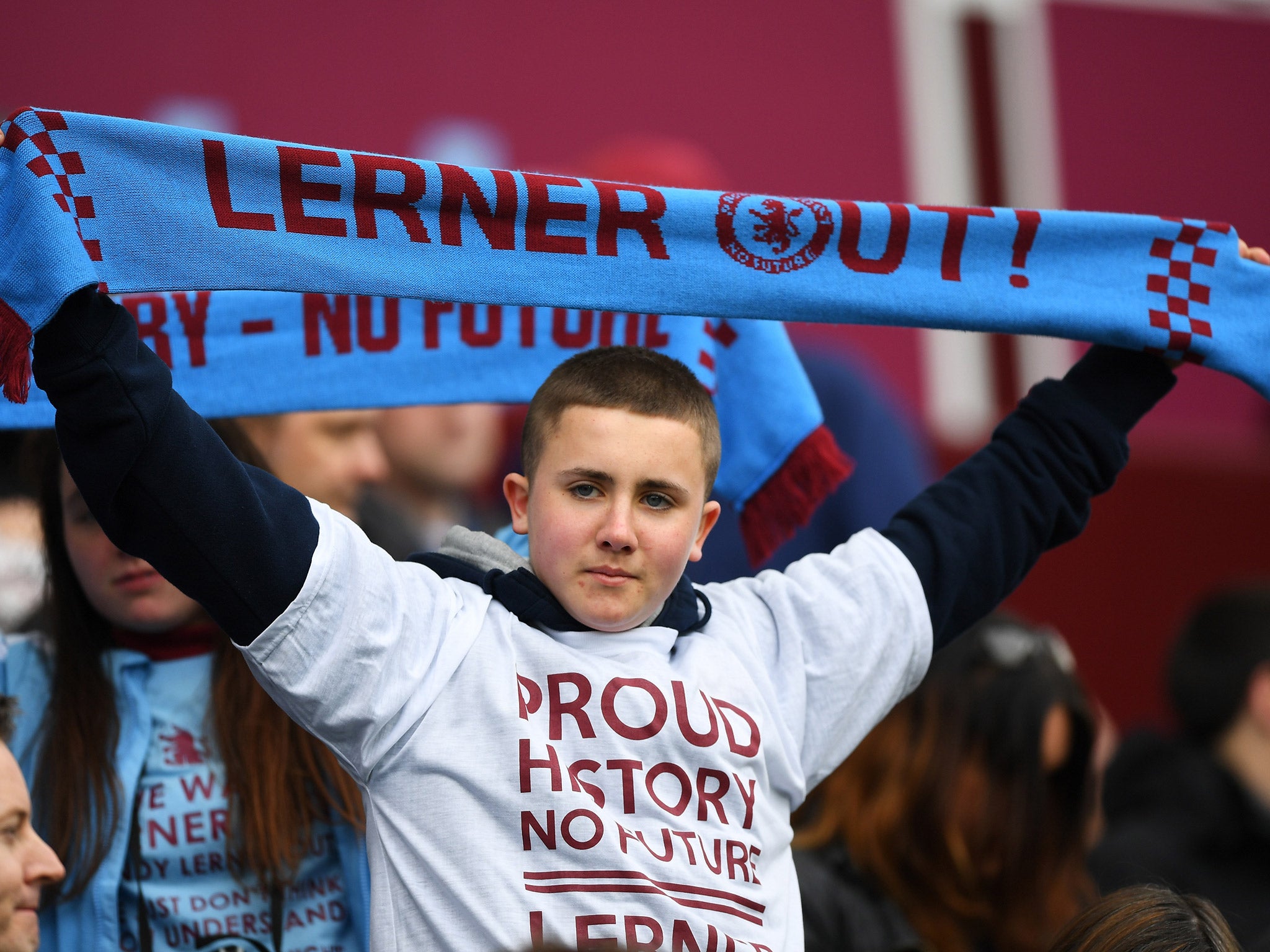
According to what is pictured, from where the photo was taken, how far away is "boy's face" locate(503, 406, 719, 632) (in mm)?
1839

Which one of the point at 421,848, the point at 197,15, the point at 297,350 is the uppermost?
the point at 197,15

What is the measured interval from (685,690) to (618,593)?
0.50 ft

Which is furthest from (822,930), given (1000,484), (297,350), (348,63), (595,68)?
(595,68)

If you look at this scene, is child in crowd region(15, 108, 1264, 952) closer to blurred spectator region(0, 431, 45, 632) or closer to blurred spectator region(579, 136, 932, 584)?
blurred spectator region(0, 431, 45, 632)

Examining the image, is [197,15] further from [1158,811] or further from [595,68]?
[1158,811]

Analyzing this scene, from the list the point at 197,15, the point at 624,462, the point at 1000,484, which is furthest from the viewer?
the point at 197,15

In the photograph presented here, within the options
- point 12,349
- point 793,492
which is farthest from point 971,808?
point 12,349

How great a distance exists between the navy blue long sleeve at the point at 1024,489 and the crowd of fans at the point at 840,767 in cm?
46

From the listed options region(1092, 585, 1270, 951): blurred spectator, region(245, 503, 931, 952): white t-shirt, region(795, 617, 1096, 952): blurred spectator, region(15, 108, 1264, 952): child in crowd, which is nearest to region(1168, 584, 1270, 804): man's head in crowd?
region(1092, 585, 1270, 951): blurred spectator

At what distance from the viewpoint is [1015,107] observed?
819 centimetres

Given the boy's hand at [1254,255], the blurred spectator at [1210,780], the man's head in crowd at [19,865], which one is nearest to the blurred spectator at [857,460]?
the blurred spectator at [1210,780]

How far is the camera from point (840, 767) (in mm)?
3127

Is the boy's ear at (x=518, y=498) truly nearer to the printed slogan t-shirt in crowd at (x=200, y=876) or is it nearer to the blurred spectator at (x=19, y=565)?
the printed slogan t-shirt in crowd at (x=200, y=876)

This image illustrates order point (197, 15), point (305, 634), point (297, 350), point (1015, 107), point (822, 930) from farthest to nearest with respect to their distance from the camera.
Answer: point (1015, 107) → point (197, 15) → point (822, 930) → point (297, 350) → point (305, 634)
